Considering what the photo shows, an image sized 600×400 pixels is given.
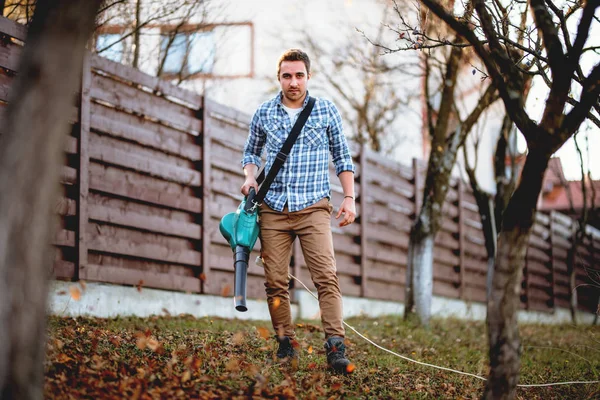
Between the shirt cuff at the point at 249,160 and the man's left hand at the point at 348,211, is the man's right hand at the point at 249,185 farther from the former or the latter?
the man's left hand at the point at 348,211

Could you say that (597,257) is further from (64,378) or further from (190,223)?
(64,378)

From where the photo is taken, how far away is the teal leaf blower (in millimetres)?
4480

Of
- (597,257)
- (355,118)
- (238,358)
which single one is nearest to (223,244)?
(238,358)

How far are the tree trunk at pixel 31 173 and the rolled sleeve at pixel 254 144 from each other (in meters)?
2.30

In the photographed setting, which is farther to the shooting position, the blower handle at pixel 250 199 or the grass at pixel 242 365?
the blower handle at pixel 250 199

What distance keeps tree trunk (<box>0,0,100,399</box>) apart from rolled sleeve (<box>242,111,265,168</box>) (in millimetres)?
2296

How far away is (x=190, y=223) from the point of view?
7.35 metres

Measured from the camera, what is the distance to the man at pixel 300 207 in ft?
14.7

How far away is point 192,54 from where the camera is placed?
966 cm

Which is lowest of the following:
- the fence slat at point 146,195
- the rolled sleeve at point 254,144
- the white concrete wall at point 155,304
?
the white concrete wall at point 155,304

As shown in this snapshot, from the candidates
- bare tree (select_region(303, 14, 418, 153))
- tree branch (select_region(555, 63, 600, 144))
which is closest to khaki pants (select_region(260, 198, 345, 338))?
tree branch (select_region(555, 63, 600, 144))

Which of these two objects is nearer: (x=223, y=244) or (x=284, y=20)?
(x=223, y=244)

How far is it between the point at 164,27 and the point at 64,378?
5.89 metres

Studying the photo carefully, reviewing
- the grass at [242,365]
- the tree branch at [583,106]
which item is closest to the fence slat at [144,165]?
the grass at [242,365]
